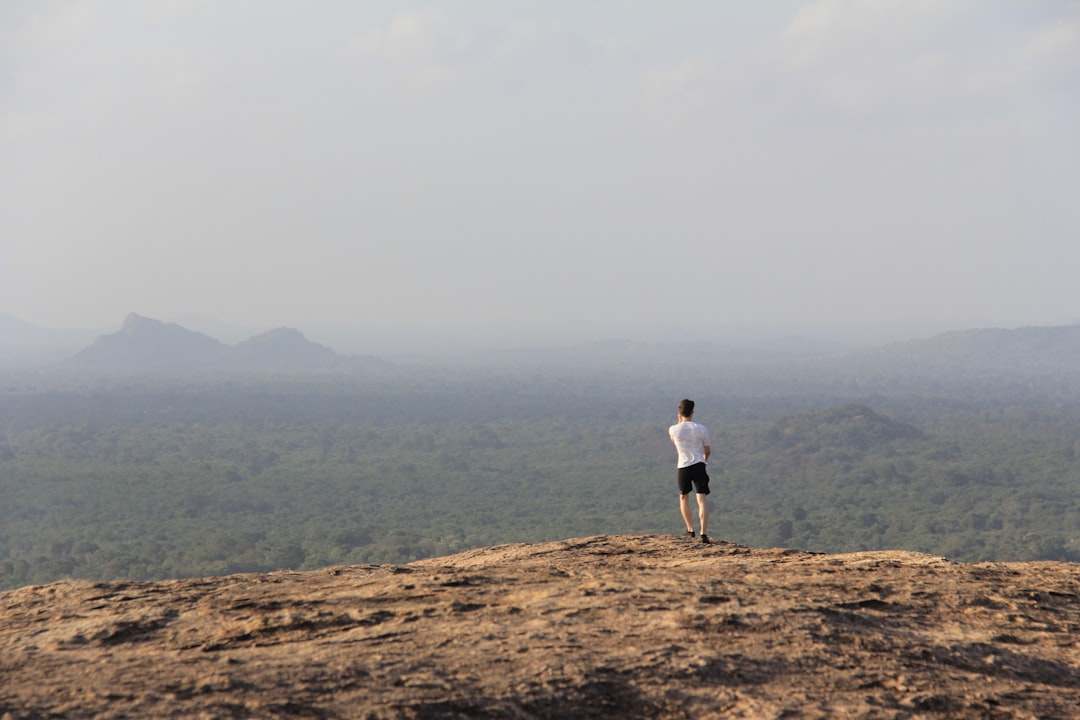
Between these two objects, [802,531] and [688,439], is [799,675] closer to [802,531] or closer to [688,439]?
[688,439]

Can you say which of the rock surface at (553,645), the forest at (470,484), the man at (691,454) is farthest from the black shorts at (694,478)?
the forest at (470,484)

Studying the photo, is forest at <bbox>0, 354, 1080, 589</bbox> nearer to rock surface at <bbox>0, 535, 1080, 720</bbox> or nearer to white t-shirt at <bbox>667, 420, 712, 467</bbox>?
white t-shirt at <bbox>667, 420, 712, 467</bbox>

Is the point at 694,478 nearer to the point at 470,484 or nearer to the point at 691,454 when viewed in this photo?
the point at 691,454

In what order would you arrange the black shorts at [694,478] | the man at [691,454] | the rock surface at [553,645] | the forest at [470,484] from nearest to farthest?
the rock surface at [553,645] → the man at [691,454] → the black shorts at [694,478] → the forest at [470,484]

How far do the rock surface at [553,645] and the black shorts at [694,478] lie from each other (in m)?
2.04

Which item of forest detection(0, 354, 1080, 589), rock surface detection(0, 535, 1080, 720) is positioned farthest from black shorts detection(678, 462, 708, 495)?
forest detection(0, 354, 1080, 589)

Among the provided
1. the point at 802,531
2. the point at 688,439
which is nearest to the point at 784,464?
the point at 802,531

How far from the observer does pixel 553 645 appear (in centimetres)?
752

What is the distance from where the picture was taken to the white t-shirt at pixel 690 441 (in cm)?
1266

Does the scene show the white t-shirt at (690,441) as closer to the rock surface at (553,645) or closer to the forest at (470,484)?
the rock surface at (553,645)

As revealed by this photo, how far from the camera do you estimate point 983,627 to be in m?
9.07

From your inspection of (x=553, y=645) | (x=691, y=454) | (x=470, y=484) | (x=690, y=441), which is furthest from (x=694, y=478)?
(x=470, y=484)

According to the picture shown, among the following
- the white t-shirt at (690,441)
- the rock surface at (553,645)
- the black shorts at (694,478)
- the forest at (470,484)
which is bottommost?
the forest at (470,484)

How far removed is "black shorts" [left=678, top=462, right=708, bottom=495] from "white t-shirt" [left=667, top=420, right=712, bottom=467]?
77mm
